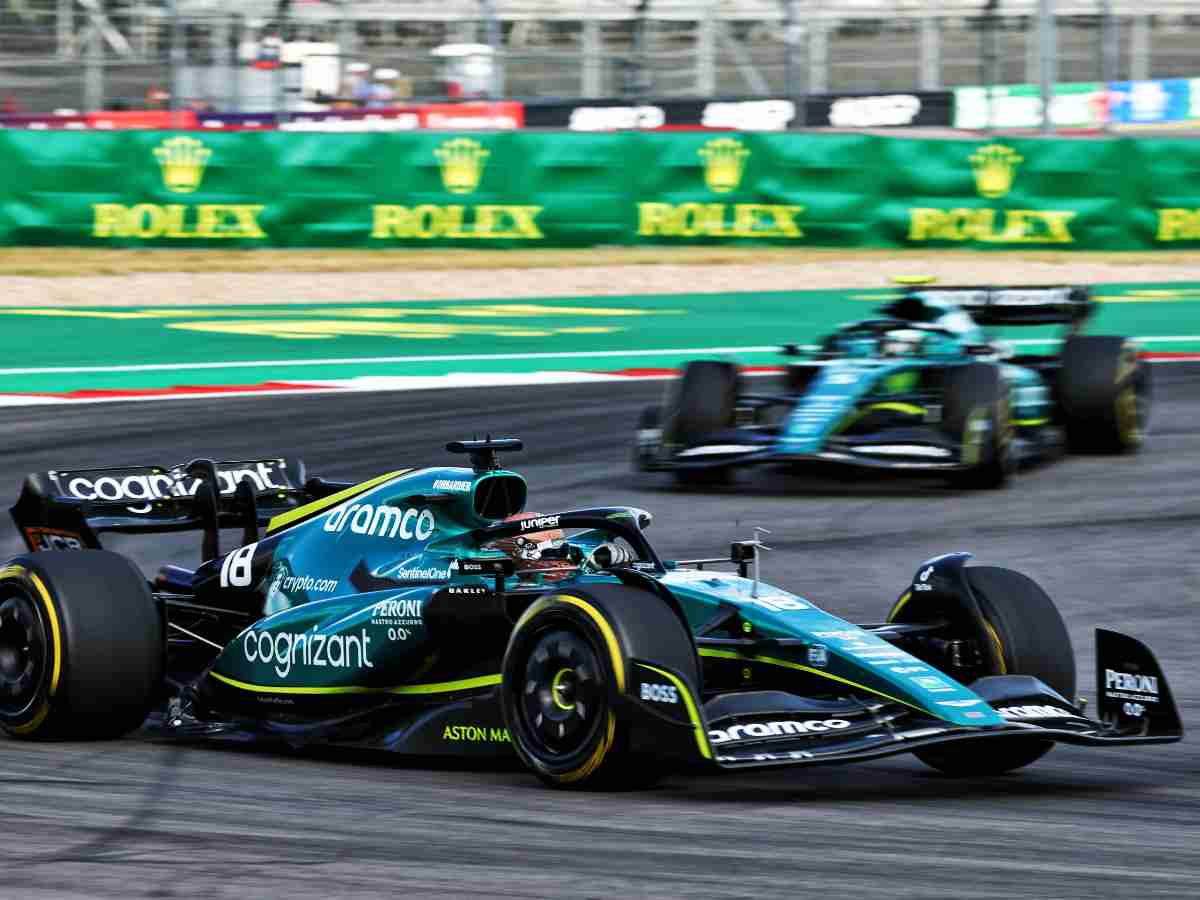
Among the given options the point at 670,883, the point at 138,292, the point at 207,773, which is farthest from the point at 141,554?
the point at 138,292

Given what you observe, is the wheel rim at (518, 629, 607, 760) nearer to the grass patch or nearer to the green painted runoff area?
the green painted runoff area

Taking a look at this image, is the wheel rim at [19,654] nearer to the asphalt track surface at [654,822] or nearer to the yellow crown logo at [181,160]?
the asphalt track surface at [654,822]

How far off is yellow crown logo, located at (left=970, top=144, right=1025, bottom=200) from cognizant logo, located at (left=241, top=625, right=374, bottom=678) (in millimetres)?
19928

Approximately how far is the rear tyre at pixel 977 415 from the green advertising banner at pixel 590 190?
41.3 feet

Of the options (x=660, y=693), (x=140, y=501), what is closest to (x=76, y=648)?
(x=140, y=501)

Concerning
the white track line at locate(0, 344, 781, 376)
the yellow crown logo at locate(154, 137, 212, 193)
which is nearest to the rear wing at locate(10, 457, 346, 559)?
the white track line at locate(0, 344, 781, 376)

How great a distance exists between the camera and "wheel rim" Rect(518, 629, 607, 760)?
272 inches

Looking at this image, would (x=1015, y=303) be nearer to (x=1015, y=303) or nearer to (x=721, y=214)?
(x=1015, y=303)

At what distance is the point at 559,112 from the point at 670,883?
24.5 metres

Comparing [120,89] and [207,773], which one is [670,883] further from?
[120,89]

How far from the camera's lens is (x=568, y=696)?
7.02m

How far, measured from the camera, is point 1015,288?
632 inches

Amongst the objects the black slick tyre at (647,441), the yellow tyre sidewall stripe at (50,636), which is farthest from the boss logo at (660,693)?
the black slick tyre at (647,441)

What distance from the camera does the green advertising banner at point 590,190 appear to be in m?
25.3
